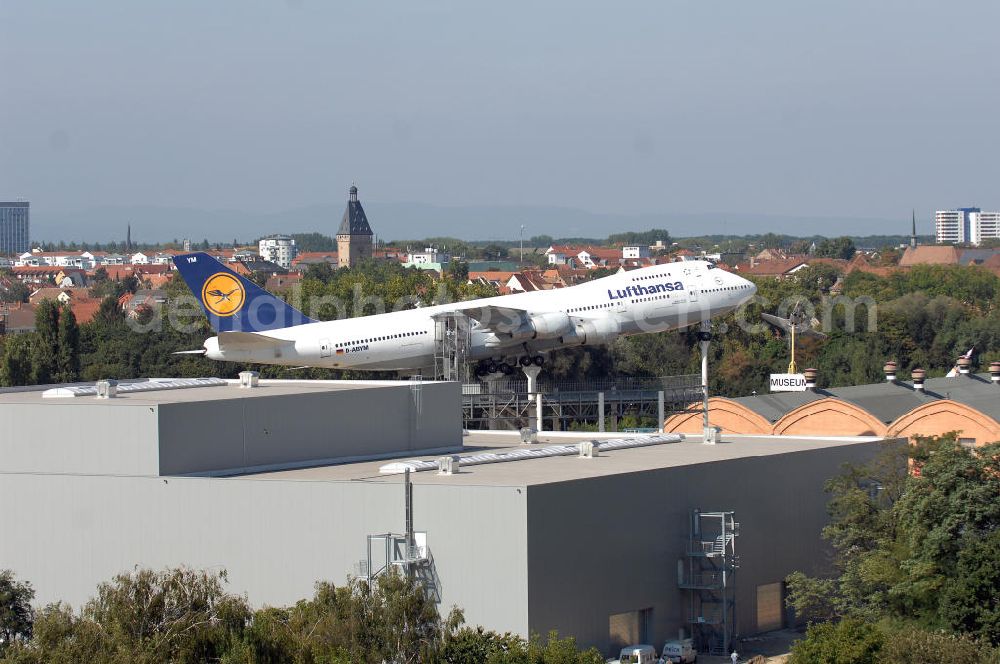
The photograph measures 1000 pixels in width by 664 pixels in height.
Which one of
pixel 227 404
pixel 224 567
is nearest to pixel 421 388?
pixel 227 404

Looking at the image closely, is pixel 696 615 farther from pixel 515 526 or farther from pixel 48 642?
pixel 48 642

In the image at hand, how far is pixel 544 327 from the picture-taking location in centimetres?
8569

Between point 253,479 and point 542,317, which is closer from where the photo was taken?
point 253,479

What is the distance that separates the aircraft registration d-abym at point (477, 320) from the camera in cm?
8062

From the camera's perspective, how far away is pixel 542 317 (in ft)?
282

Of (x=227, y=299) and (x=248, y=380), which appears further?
(x=227, y=299)

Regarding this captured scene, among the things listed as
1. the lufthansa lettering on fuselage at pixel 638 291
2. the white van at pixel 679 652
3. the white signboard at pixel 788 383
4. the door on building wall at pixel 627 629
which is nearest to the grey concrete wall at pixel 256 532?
the door on building wall at pixel 627 629

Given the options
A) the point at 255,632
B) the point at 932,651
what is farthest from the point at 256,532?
the point at 932,651

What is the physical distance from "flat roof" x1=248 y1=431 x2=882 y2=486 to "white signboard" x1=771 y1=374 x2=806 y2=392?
871 inches

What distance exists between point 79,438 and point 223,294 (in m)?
31.7

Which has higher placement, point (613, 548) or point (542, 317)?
point (542, 317)

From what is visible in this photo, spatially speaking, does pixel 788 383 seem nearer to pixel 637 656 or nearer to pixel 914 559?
pixel 914 559

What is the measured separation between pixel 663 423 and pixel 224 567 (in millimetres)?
38086

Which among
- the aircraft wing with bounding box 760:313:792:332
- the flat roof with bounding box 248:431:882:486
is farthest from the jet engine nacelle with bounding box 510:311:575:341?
the aircraft wing with bounding box 760:313:792:332
